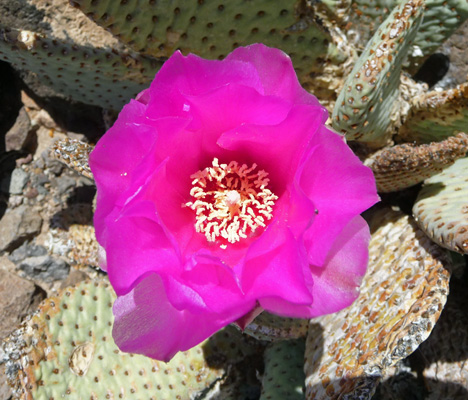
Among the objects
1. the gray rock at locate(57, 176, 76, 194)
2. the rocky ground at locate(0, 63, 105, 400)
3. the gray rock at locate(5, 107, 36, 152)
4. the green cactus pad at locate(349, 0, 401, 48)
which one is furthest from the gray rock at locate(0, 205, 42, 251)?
the green cactus pad at locate(349, 0, 401, 48)

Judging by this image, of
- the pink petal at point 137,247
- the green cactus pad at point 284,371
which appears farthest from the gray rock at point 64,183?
the pink petal at point 137,247

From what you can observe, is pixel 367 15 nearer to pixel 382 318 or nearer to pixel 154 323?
pixel 382 318

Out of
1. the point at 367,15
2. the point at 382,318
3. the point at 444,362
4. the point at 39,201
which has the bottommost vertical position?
the point at 39,201

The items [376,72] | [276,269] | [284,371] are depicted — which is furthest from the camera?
[284,371]

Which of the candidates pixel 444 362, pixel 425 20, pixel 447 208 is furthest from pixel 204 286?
pixel 425 20

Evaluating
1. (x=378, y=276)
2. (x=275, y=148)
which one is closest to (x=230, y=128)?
(x=275, y=148)

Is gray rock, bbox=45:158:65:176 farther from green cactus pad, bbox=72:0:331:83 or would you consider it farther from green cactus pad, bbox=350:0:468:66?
green cactus pad, bbox=350:0:468:66
